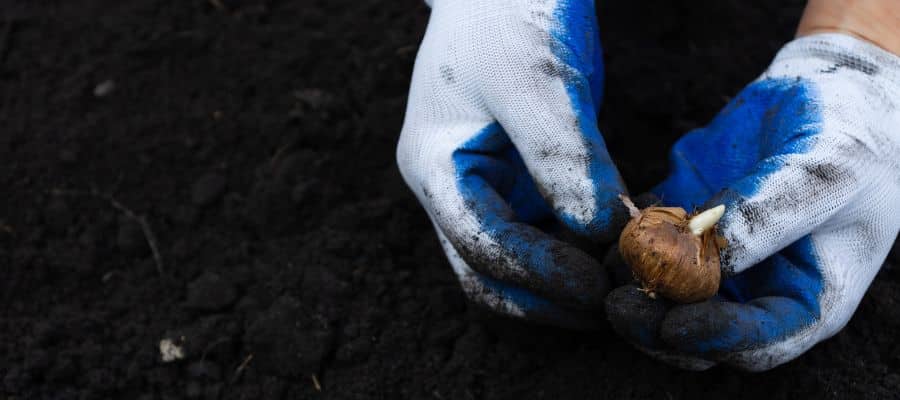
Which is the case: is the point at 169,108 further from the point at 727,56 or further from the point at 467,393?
the point at 727,56

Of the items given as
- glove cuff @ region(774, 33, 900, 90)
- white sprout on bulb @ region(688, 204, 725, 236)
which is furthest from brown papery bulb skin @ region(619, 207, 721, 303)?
→ glove cuff @ region(774, 33, 900, 90)

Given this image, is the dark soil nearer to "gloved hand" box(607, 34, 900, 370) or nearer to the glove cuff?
"gloved hand" box(607, 34, 900, 370)

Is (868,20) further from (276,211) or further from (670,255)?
(276,211)

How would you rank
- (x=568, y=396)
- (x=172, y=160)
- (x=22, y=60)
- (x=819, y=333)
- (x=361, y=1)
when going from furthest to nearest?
(x=361, y=1)
(x=22, y=60)
(x=172, y=160)
(x=568, y=396)
(x=819, y=333)

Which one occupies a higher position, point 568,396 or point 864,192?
point 864,192

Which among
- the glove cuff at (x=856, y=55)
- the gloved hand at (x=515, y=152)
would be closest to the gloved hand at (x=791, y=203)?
the glove cuff at (x=856, y=55)

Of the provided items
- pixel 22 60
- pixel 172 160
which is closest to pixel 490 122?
pixel 172 160
